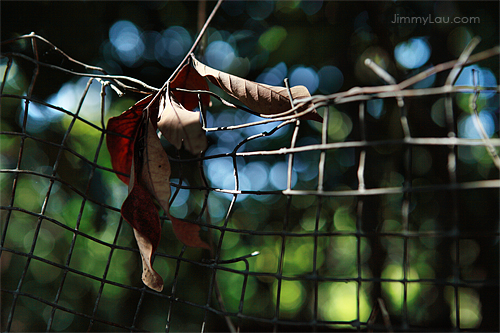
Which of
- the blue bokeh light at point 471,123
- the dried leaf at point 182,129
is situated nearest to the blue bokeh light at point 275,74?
the blue bokeh light at point 471,123

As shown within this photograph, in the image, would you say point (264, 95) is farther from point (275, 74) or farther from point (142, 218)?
point (275, 74)

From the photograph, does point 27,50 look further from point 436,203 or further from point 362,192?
point 436,203

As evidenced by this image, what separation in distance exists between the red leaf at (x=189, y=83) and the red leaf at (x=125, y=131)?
0.04 meters

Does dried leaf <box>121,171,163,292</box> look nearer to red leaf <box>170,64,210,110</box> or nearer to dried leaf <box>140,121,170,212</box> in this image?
dried leaf <box>140,121,170,212</box>

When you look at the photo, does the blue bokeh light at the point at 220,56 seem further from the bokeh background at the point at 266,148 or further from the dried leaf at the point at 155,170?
the dried leaf at the point at 155,170

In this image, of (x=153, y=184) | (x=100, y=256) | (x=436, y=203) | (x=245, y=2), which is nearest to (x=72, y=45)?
(x=245, y=2)

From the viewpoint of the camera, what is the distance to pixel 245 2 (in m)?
1.79

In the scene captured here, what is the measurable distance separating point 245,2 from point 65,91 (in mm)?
1054

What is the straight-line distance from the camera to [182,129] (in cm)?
28

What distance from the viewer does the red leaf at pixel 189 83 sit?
0.37m

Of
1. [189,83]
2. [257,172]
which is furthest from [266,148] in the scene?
[189,83]

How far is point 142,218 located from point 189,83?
168mm

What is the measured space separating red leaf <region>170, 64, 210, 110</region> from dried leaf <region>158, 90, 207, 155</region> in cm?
7

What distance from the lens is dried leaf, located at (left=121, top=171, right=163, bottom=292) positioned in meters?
0.31
